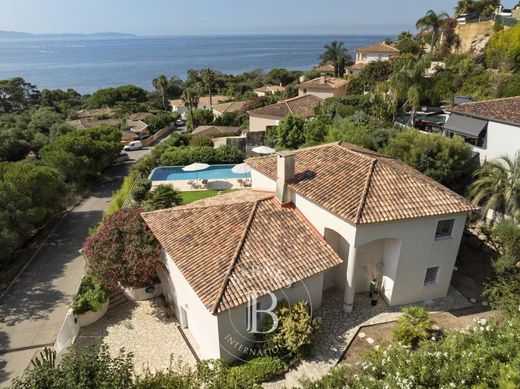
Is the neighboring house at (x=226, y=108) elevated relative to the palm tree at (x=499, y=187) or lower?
lower

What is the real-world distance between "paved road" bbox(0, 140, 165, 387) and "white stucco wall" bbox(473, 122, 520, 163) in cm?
3195

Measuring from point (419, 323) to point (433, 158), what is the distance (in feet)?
47.2

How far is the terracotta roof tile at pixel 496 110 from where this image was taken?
26.9m

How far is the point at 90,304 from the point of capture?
2002 cm

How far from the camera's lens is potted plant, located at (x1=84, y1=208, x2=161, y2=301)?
63.8 feet

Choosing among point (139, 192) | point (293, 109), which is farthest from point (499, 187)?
point (293, 109)

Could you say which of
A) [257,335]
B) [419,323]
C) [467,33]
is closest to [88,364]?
[257,335]

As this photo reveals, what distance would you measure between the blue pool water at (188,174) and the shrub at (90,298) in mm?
21463

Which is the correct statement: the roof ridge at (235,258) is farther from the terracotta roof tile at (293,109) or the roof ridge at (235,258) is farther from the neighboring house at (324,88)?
the neighboring house at (324,88)

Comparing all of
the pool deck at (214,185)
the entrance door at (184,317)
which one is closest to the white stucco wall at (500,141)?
the pool deck at (214,185)

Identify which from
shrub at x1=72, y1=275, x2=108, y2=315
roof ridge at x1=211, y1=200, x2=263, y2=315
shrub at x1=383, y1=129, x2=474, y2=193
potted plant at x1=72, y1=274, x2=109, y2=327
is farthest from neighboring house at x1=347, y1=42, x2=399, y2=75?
potted plant at x1=72, y1=274, x2=109, y2=327

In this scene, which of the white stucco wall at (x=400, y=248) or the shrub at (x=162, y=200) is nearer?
the white stucco wall at (x=400, y=248)

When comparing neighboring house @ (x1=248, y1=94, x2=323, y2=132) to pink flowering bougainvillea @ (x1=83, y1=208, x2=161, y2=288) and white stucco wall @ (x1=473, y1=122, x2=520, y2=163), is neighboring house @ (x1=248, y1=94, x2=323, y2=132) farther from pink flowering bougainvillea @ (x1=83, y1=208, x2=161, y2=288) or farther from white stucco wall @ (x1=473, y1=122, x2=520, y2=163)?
pink flowering bougainvillea @ (x1=83, y1=208, x2=161, y2=288)

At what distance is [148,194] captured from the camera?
32.9 m
